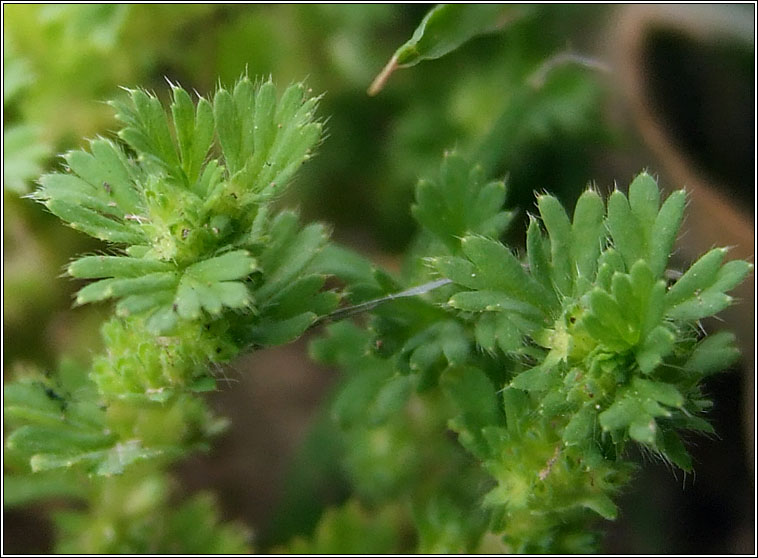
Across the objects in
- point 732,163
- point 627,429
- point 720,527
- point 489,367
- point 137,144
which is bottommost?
point 720,527

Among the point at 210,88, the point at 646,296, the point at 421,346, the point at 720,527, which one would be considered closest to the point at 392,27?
the point at 210,88

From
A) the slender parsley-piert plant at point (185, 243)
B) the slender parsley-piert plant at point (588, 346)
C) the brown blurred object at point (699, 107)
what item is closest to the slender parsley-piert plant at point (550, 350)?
the slender parsley-piert plant at point (588, 346)

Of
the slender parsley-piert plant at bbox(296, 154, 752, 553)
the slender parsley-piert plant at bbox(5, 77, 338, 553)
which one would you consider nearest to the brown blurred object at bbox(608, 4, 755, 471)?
the slender parsley-piert plant at bbox(296, 154, 752, 553)

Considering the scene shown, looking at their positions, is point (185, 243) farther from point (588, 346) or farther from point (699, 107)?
point (699, 107)

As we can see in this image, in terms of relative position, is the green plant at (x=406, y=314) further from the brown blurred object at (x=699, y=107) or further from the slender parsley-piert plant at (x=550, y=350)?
the brown blurred object at (x=699, y=107)

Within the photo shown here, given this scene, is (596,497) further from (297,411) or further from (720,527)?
(297,411)

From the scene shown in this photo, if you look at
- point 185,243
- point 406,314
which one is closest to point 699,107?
point 406,314
